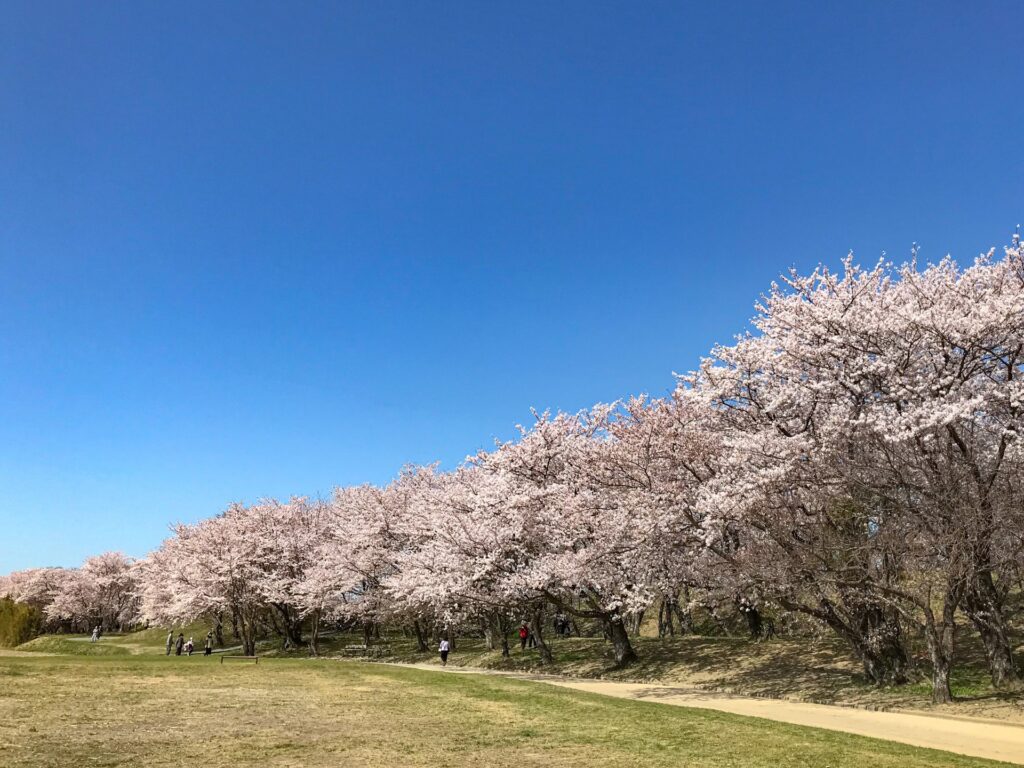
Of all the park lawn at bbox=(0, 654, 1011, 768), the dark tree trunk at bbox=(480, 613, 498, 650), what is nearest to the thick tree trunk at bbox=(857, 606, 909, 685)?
the park lawn at bbox=(0, 654, 1011, 768)

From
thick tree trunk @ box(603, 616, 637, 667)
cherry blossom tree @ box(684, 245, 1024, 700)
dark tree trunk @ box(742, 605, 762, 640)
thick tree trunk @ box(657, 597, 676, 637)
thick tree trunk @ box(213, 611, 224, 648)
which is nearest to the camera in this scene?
cherry blossom tree @ box(684, 245, 1024, 700)

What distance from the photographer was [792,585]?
61.5ft

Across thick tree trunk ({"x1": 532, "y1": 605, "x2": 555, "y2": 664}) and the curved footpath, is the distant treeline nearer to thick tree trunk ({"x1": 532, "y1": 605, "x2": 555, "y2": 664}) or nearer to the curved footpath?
thick tree trunk ({"x1": 532, "y1": 605, "x2": 555, "y2": 664})

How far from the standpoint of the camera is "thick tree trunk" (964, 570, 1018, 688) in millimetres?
16688

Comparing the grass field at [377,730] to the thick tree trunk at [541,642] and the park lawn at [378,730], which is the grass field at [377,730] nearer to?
the park lawn at [378,730]

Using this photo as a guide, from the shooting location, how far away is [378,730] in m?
11.8

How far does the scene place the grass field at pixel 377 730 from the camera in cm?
945

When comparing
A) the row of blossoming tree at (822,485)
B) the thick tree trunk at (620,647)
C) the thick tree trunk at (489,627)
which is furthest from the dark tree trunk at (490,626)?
the thick tree trunk at (620,647)

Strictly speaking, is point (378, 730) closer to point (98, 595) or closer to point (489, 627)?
point (489, 627)

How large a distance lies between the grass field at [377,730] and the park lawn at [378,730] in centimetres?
3

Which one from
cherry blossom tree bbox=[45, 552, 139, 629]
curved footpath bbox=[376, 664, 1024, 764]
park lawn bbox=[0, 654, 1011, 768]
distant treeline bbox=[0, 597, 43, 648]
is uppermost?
cherry blossom tree bbox=[45, 552, 139, 629]

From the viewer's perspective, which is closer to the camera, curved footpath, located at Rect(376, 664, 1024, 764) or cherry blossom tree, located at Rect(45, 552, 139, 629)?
curved footpath, located at Rect(376, 664, 1024, 764)

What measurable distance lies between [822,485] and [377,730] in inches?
485

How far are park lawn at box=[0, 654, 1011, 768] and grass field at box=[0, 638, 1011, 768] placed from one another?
0.03 meters
